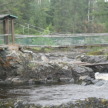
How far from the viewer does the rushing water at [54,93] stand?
14727 mm

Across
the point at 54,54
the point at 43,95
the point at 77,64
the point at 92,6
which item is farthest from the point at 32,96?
the point at 92,6

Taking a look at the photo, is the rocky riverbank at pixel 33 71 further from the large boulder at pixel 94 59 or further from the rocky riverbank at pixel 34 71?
the large boulder at pixel 94 59

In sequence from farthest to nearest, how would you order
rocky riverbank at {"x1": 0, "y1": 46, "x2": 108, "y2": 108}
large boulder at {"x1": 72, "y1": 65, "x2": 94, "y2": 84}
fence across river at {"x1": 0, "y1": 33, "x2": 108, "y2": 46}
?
fence across river at {"x1": 0, "y1": 33, "x2": 108, "y2": 46}
large boulder at {"x1": 72, "y1": 65, "x2": 94, "y2": 84}
rocky riverbank at {"x1": 0, "y1": 46, "x2": 108, "y2": 108}

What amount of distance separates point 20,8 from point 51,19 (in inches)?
301

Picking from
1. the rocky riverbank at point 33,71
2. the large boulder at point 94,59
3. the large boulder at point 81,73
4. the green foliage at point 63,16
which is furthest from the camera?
the green foliage at point 63,16

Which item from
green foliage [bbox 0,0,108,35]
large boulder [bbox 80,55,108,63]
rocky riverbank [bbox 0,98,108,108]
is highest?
green foliage [bbox 0,0,108,35]

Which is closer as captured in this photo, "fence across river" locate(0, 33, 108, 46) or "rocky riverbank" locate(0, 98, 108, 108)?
"rocky riverbank" locate(0, 98, 108, 108)

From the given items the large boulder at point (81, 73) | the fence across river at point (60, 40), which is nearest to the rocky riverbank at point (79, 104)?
the large boulder at point (81, 73)

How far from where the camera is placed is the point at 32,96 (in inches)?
621

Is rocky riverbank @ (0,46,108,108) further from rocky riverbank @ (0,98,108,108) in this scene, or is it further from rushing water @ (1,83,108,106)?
rocky riverbank @ (0,98,108,108)

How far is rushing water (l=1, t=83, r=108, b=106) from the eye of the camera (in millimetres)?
14727

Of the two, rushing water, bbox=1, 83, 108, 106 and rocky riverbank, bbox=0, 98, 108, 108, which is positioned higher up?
rocky riverbank, bbox=0, 98, 108, 108

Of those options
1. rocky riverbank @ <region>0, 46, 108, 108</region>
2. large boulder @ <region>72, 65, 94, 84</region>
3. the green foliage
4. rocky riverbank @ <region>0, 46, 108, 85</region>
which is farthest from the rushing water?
the green foliage

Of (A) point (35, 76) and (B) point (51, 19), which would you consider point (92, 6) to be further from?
(A) point (35, 76)
